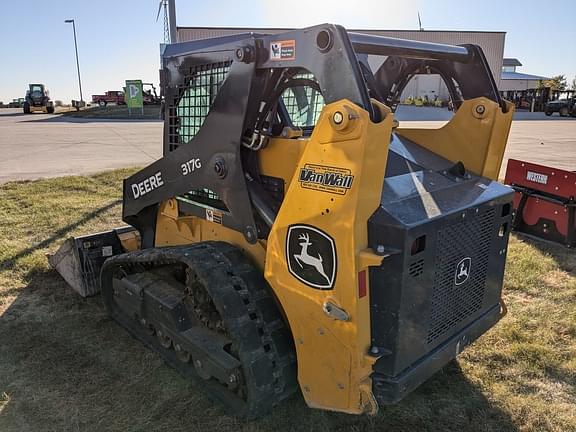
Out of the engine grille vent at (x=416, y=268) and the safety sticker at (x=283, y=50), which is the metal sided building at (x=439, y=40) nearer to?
the safety sticker at (x=283, y=50)

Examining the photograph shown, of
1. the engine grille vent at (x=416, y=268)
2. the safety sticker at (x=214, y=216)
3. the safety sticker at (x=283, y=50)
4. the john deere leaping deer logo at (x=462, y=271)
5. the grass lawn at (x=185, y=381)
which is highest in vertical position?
the safety sticker at (x=283, y=50)

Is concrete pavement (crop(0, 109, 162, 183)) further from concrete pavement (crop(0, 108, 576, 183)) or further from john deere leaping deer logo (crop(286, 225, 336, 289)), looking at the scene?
john deere leaping deer logo (crop(286, 225, 336, 289))

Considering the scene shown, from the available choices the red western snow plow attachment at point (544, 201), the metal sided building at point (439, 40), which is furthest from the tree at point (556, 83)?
the red western snow plow attachment at point (544, 201)

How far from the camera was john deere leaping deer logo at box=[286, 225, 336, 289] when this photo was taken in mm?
2236

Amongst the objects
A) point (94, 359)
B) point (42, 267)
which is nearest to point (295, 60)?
point (94, 359)

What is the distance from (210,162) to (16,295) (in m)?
2.74

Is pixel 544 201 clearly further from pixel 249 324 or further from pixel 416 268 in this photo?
pixel 249 324

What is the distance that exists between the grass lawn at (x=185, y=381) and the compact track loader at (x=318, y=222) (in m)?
0.23

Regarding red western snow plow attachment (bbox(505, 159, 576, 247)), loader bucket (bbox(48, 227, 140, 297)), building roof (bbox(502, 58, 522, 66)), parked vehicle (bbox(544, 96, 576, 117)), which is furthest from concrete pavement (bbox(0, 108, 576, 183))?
building roof (bbox(502, 58, 522, 66))

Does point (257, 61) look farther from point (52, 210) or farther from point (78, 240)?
point (52, 210)

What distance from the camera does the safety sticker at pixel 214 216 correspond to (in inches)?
123

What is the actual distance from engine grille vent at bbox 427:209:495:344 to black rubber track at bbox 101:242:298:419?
788 mm

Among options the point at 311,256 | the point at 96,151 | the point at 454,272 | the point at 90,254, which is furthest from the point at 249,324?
the point at 96,151

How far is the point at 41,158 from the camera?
12.7 metres
